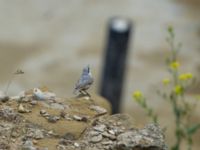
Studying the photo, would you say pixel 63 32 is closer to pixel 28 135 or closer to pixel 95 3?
pixel 95 3

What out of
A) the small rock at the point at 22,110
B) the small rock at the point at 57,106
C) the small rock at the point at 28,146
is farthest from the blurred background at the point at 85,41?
the small rock at the point at 28,146

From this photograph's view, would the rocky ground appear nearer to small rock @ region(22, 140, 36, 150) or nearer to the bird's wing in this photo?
small rock @ region(22, 140, 36, 150)

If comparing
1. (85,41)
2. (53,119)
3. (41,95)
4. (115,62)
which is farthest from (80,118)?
(85,41)

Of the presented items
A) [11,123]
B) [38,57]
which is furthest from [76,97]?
[38,57]

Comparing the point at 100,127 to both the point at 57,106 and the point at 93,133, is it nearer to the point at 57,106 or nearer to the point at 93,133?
the point at 93,133

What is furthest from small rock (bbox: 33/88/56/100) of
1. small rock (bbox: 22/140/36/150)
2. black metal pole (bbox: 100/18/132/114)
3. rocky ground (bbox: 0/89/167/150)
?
black metal pole (bbox: 100/18/132/114)

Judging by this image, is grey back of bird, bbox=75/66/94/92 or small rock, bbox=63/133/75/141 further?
grey back of bird, bbox=75/66/94/92

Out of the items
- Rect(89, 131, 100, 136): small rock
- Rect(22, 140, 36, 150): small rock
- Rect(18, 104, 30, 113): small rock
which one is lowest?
Rect(22, 140, 36, 150): small rock
